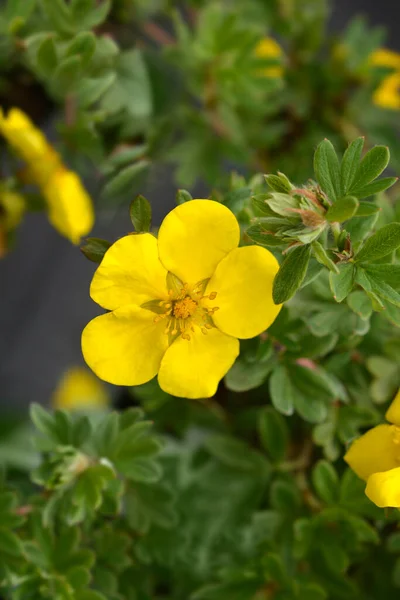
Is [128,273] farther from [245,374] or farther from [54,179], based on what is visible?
[54,179]

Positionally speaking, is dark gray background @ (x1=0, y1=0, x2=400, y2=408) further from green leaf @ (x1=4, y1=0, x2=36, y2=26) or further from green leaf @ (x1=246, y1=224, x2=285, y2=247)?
green leaf @ (x1=246, y1=224, x2=285, y2=247)

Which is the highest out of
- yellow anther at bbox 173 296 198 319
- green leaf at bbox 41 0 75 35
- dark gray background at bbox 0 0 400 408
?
green leaf at bbox 41 0 75 35

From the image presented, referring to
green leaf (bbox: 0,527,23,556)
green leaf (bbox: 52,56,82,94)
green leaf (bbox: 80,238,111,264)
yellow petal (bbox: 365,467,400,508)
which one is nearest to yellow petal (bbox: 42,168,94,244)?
green leaf (bbox: 52,56,82,94)

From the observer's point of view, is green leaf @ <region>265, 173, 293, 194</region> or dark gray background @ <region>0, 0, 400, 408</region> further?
dark gray background @ <region>0, 0, 400, 408</region>

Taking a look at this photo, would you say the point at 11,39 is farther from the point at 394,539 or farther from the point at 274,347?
the point at 394,539

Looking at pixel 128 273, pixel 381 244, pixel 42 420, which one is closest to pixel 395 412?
pixel 381 244

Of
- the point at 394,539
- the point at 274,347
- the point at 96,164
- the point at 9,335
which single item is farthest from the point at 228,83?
the point at 9,335

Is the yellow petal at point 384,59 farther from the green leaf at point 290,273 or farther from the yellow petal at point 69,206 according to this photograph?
the green leaf at point 290,273
